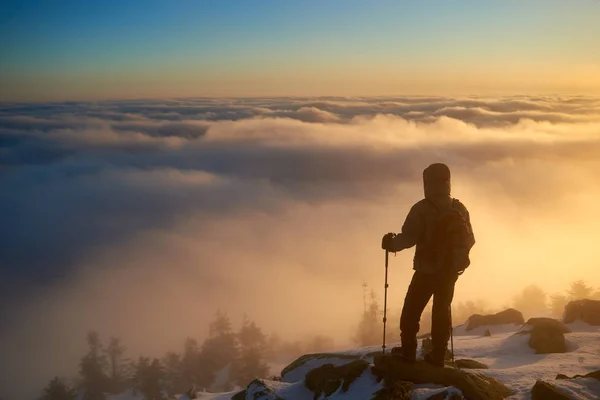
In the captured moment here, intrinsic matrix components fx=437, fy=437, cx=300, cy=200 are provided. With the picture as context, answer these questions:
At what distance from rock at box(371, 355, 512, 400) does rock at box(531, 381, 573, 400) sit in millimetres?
657

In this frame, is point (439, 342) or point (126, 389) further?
point (126, 389)

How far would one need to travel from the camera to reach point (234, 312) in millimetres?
141125

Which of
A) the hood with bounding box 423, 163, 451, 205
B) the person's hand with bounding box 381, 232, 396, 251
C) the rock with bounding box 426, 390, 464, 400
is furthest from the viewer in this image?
the person's hand with bounding box 381, 232, 396, 251

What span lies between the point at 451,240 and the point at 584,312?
2021 cm

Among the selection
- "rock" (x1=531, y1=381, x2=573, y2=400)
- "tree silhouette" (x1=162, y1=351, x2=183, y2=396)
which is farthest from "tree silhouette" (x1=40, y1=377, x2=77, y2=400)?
"rock" (x1=531, y1=381, x2=573, y2=400)

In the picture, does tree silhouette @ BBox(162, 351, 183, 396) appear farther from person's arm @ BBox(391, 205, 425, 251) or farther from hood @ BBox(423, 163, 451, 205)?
hood @ BBox(423, 163, 451, 205)

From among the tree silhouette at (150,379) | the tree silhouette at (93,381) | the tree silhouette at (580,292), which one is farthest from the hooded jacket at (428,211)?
the tree silhouette at (93,381)

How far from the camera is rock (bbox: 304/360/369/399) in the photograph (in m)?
11.1

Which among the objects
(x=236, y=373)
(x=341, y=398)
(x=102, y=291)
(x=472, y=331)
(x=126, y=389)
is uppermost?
(x=341, y=398)

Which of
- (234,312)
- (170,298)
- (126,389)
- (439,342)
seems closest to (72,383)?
(126,389)

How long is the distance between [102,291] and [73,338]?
2178 inches

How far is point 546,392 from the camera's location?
986 cm

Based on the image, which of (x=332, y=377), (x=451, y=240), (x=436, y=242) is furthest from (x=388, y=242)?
(x=332, y=377)

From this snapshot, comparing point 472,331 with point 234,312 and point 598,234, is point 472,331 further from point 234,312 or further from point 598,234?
point 598,234
